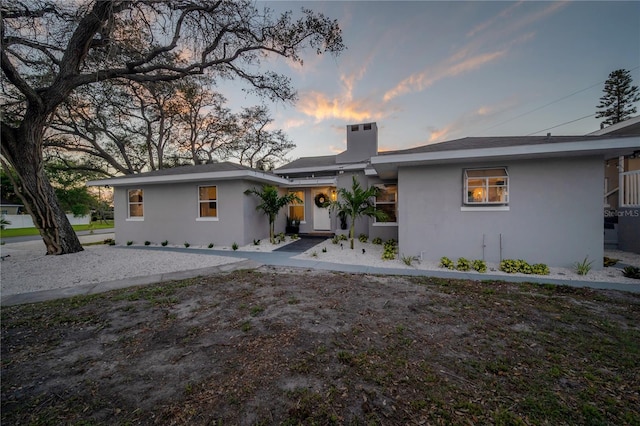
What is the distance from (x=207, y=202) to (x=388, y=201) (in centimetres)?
767

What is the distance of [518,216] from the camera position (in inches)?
247

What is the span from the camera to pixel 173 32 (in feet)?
24.2

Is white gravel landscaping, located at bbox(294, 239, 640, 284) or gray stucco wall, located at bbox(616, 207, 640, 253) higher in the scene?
gray stucco wall, located at bbox(616, 207, 640, 253)

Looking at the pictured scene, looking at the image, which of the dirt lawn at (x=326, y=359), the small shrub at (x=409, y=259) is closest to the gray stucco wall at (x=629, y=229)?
the dirt lawn at (x=326, y=359)

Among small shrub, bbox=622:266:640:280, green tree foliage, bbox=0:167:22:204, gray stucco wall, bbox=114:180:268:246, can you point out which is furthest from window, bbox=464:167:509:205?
green tree foliage, bbox=0:167:22:204

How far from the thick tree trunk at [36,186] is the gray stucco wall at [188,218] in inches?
108

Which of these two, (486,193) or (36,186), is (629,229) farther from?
(36,186)

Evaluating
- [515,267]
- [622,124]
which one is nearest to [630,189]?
[622,124]

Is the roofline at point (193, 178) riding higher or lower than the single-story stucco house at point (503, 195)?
higher

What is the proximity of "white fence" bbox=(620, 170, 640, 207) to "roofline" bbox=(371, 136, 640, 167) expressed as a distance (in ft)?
13.2

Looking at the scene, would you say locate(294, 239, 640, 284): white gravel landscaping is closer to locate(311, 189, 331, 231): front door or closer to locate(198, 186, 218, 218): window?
locate(311, 189, 331, 231): front door

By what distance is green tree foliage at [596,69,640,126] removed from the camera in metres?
21.9

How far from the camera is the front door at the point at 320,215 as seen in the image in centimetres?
1345

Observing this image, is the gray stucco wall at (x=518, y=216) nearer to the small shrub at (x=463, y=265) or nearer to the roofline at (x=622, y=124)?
the small shrub at (x=463, y=265)
